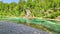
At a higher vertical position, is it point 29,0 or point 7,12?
point 29,0

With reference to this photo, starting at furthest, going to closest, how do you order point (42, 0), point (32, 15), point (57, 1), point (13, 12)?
point (42, 0) < point (13, 12) < point (57, 1) < point (32, 15)

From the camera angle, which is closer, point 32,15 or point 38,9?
point 32,15

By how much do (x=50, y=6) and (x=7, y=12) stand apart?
107 feet

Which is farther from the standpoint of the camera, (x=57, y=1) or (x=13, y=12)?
(x=13, y=12)

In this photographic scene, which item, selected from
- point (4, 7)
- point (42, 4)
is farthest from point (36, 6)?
point (4, 7)

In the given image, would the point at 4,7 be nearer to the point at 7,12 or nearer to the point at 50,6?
the point at 7,12

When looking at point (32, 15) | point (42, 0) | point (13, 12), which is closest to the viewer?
point (32, 15)

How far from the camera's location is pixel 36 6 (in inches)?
4966

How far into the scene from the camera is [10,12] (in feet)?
421

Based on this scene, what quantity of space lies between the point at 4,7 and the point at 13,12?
17.4m

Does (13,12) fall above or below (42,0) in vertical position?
below

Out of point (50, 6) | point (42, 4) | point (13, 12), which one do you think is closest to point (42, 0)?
point (42, 4)

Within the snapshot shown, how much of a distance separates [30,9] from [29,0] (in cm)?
1241

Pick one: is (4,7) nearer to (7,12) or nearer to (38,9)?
(7,12)
